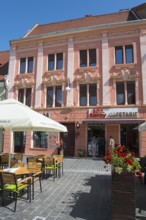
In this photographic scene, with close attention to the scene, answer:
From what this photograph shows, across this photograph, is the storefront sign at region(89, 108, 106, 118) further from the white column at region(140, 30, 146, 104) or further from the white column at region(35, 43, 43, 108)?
the white column at region(35, 43, 43, 108)

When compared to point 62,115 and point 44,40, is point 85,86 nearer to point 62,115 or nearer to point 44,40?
point 62,115

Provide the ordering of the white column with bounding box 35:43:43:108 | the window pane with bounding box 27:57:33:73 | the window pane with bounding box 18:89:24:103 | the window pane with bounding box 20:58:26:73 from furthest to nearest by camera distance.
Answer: the window pane with bounding box 20:58:26:73, the window pane with bounding box 27:57:33:73, the window pane with bounding box 18:89:24:103, the white column with bounding box 35:43:43:108

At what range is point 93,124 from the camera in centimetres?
1747

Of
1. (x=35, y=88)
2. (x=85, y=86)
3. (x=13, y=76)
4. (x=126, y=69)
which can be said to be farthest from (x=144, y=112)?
(x=13, y=76)

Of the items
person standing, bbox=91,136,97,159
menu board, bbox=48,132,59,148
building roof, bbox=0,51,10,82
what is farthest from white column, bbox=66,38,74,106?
building roof, bbox=0,51,10,82

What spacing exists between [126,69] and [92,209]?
14.1 meters

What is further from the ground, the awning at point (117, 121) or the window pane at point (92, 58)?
the window pane at point (92, 58)

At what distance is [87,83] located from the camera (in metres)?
18.2

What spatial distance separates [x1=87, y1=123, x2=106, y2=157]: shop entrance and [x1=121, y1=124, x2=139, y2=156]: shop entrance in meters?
1.67

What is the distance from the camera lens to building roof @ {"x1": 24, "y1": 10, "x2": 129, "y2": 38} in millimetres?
20594

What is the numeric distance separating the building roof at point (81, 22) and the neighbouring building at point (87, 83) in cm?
26

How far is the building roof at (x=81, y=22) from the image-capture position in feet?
67.6

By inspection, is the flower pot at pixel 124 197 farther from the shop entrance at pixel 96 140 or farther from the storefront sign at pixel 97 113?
the shop entrance at pixel 96 140

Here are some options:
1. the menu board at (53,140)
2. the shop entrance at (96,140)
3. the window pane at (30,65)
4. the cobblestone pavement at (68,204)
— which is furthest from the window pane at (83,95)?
the cobblestone pavement at (68,204)
